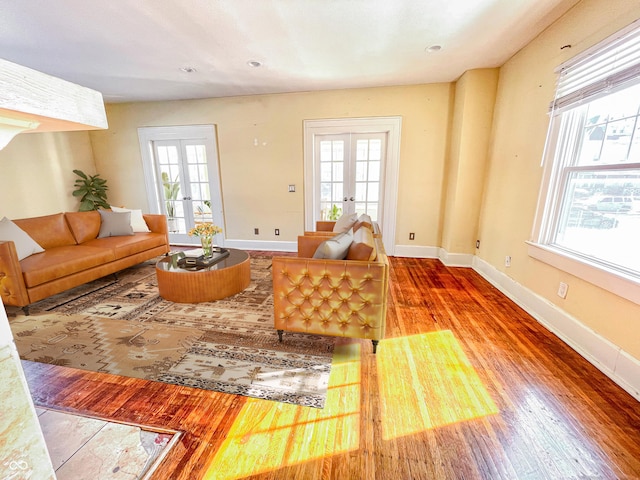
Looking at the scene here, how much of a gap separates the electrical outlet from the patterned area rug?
6.46 feet

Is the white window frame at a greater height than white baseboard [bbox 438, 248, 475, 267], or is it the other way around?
the white window frame

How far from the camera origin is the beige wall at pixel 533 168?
1837 millimetres

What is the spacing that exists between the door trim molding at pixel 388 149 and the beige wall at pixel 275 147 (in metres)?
0.10

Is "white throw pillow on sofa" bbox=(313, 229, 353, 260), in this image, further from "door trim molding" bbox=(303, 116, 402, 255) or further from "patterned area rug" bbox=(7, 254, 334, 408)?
"door trim molding" bbox=(303, 116, 402, 255)

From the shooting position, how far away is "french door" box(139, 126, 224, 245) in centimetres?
472

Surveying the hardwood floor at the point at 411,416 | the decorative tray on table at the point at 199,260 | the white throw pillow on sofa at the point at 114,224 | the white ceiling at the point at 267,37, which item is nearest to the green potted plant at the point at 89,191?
the white throw pillow on sofa at the point at 114,224

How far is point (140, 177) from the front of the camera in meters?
5.04

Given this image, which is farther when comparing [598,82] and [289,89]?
[289,89]

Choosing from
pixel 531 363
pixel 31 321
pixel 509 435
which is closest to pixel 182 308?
pixel 31 321

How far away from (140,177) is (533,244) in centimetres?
607

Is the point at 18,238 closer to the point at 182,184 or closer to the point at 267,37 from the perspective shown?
the point at 182,184

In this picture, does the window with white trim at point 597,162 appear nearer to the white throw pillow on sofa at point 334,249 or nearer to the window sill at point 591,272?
the window sill at point 591,272

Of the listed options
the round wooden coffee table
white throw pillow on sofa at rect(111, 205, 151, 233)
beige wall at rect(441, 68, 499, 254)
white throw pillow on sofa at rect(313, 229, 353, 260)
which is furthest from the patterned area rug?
beige wall at rect(441, 68, 499, 254)

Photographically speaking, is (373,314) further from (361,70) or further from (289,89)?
(289,89)
